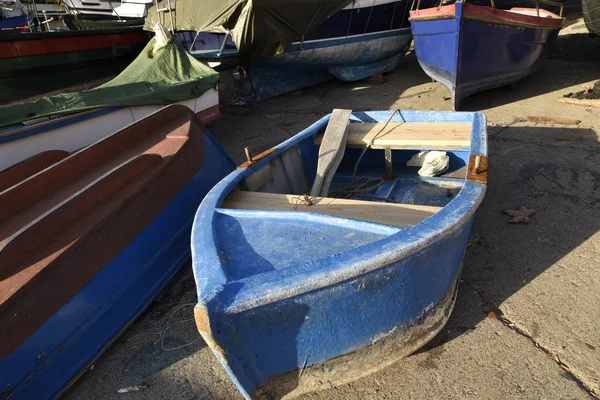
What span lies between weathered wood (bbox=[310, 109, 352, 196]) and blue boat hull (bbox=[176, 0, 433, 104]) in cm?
426

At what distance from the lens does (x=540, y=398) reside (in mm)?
2064

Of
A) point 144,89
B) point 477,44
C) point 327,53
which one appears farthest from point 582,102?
point 144,89

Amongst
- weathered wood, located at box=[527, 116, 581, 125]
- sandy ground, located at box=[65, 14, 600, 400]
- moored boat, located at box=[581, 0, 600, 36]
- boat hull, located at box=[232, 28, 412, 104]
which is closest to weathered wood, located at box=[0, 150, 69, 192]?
sandy ground, located at box=[65, 14, 600, 400]

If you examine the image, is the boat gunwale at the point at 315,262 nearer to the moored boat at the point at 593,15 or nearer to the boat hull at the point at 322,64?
the boat hull at the point at 322,64

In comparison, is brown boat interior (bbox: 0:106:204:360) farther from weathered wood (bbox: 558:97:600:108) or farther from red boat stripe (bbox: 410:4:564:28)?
weathered wood (bbox: 558:97:600:108)

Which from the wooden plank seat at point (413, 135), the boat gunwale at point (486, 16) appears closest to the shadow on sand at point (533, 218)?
the wooden plank seat at point (413, 135)

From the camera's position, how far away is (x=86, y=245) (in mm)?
2559

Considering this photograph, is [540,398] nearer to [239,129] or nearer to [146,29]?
[239,129]

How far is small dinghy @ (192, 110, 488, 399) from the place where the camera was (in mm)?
1762

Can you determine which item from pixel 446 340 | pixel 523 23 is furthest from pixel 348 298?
pixel 523 23

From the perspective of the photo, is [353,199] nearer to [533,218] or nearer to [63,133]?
[533,218]

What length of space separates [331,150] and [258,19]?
13.7ft

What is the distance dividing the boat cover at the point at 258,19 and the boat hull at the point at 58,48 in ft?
4.29

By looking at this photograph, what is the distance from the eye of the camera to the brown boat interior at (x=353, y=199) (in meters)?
2.51
